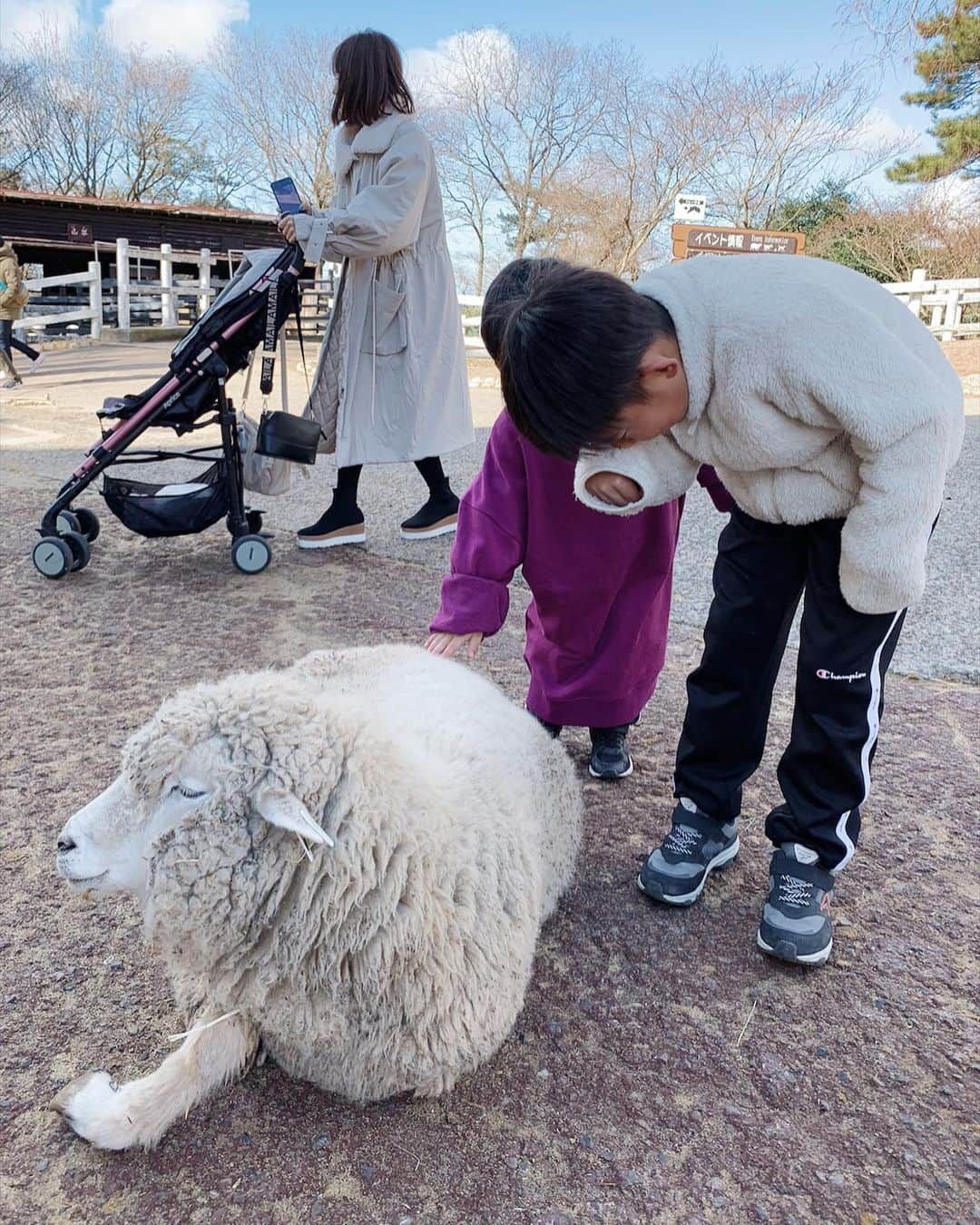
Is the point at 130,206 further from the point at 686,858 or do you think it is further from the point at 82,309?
the point at 686,858

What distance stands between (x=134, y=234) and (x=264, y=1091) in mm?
26230

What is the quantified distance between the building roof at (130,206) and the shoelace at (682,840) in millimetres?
21525

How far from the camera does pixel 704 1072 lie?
1800mm

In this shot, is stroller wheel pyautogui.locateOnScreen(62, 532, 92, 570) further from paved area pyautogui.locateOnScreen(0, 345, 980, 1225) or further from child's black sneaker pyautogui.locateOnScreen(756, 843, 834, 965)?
child's black sneaker pyautogui.locateOnScreen(756, 843, 834, 965)

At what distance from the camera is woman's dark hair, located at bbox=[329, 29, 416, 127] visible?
4.34 metres

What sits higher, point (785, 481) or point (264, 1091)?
point (785, 481)

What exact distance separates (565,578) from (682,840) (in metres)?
0.76

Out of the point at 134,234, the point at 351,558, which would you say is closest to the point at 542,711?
the point at 351,558

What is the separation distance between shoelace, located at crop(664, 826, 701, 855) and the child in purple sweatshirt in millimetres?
511

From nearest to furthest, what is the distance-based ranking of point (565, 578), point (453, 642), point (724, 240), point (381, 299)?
point (453, 642)
point (565, 578)
point (381, 299)
point (724, 240)

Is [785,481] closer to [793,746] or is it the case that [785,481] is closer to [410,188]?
[793,746]

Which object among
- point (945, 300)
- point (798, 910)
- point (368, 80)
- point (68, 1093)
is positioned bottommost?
point (68, 1093)

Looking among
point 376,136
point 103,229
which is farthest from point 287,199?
point 103,229

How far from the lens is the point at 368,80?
4.36 metres
